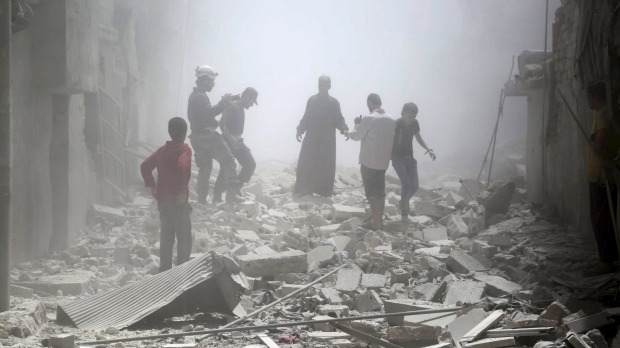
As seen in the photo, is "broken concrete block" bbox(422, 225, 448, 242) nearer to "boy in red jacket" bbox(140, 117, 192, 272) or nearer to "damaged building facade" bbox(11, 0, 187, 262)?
"boy in red jacket" bbox(140, 117, 192, 272)

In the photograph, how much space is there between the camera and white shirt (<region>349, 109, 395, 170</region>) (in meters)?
10.4

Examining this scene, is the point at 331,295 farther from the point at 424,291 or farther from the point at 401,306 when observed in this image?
the point at 424,291

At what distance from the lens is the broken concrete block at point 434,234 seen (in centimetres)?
1020

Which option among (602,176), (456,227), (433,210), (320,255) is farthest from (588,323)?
(433,210)

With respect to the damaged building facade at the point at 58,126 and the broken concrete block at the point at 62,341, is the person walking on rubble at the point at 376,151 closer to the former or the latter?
the damaged building facade at the point at 58,126

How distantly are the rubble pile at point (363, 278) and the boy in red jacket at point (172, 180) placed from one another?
0.50 m

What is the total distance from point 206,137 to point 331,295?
5.97 m

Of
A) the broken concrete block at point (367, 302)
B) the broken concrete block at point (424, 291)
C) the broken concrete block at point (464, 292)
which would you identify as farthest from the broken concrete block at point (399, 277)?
the broken concrete block at point (367, 302)

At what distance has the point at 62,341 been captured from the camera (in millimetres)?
4848

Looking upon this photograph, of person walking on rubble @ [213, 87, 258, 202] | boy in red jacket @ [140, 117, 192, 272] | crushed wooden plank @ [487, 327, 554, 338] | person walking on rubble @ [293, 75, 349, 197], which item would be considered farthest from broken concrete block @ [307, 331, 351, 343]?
person walking on rubble @ [293, 75, 349, 197]

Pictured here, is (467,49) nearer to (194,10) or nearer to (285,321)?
(194,10)

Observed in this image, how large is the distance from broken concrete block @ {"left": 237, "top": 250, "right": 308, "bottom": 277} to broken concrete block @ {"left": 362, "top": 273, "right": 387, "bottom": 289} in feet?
2.09

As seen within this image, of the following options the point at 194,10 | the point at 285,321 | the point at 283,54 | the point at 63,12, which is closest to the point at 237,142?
the point at 63,12

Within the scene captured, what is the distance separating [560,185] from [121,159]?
742 centimetres
